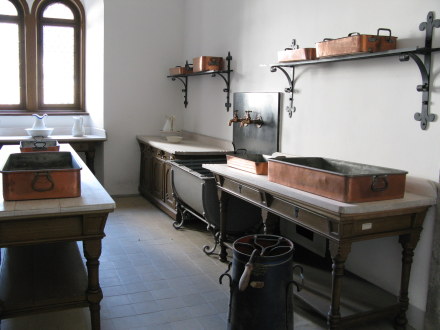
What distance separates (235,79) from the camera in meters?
5.19

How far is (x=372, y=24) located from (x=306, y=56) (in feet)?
1.72

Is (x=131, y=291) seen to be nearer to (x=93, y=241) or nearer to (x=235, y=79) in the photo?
(x=93, y=241)

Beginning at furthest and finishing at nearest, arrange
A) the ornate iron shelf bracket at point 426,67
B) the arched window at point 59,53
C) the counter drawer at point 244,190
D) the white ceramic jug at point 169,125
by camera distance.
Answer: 1. the arched window at point 59,53
2. the white ceramic jug at point 169,125
3. the counter drawer at point 244,190
4. the ornate iron shelf bracket at point 426,67

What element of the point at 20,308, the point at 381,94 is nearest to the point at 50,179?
the point at 20,308

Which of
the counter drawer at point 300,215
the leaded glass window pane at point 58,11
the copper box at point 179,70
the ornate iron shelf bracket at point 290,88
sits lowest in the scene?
the counter drawer at point 300,215

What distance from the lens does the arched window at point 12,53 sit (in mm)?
6512

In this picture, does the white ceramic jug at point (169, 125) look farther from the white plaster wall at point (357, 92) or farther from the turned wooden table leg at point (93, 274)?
the turned wooden table leg at point (93, 274)

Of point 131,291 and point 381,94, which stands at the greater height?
point 381,94

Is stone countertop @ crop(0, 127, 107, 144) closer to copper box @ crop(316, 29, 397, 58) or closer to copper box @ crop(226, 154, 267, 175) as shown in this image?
copper box @ crop(226, 154, 267, 175)

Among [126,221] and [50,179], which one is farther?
[126,221]

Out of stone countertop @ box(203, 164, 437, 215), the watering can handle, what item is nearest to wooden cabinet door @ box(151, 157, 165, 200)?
stone countertop @ box(203, 164, 437, 215)

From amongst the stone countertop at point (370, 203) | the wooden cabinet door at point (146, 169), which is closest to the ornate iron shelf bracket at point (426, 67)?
the stone countertop at point (370, 203)

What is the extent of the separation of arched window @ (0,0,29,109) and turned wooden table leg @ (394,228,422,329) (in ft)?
18.7

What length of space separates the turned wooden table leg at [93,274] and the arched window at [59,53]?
481 cm
